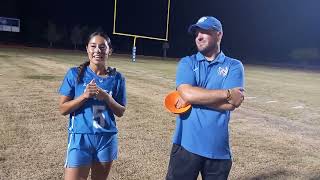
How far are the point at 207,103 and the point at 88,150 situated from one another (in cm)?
100

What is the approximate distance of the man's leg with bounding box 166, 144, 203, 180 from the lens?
3258 mm

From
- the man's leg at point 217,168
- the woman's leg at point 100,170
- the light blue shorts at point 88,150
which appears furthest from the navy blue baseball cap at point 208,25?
the woman's leg at point 100,170

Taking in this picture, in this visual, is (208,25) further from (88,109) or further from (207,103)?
(88,109)

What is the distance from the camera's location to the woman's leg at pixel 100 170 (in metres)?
3.45

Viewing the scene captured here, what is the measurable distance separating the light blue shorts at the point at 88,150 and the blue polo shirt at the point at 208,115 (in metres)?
0.61

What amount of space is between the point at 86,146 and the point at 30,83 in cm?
1085

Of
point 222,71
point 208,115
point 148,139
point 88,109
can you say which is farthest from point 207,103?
point 148,139

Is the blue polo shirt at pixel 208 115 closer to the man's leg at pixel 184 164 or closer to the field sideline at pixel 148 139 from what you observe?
the man's leg at pixel 184 164

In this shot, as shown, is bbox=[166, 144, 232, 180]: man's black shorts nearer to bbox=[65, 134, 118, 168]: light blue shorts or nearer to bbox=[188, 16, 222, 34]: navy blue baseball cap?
bbox=[65, 134, 118, 168]: light blue shorts

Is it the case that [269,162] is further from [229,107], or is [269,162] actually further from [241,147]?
[229,107]

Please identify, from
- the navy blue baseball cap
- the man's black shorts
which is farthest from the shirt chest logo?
the man's black shorts

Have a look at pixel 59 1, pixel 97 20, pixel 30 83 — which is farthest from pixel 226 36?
pixel 30 83

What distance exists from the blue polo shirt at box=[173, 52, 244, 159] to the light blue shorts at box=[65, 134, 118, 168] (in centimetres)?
61

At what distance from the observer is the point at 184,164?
3.29 metres
